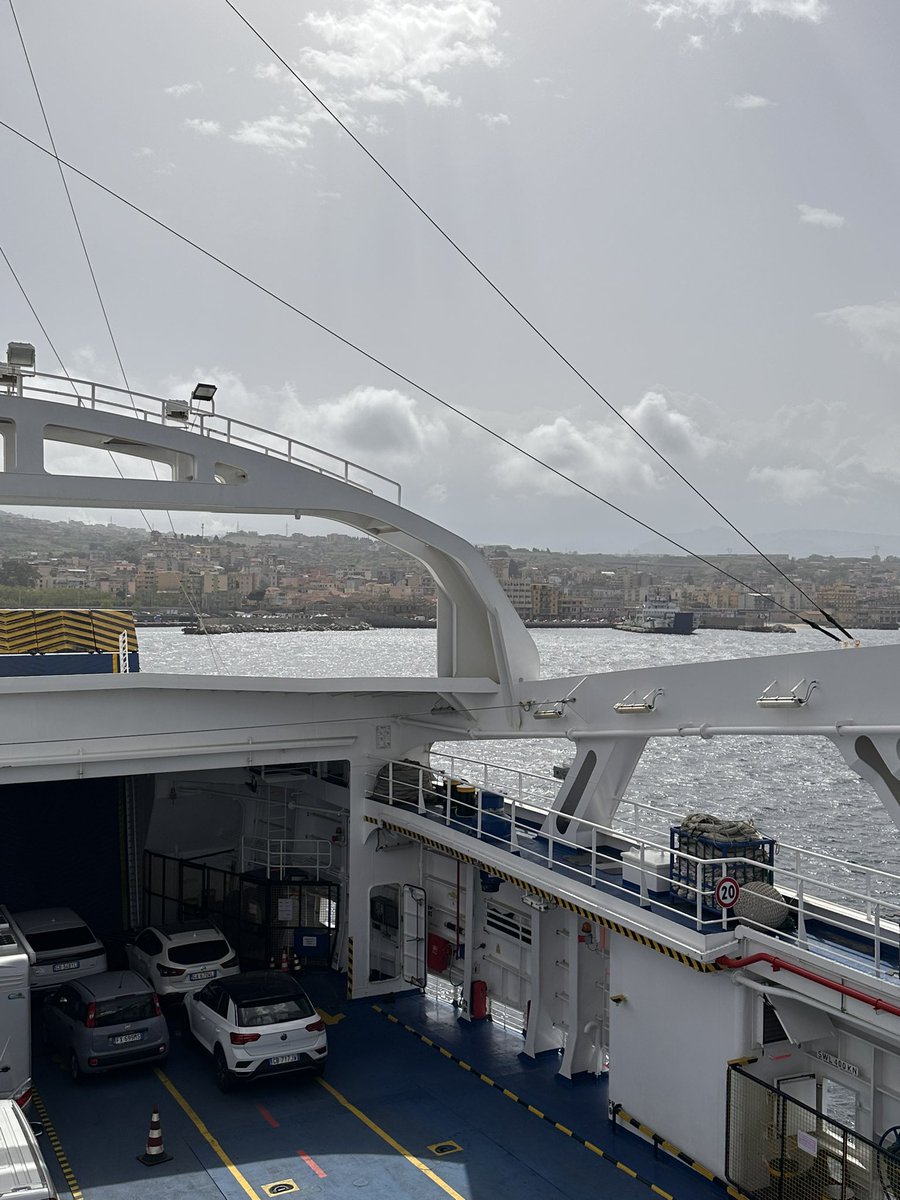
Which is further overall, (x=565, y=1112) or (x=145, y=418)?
(x=145, y=418)

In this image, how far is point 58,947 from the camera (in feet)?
59.6

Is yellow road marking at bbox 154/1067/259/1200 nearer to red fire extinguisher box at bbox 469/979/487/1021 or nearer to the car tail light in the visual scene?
the car tail light

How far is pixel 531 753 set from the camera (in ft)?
214

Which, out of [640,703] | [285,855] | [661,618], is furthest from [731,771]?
[640,703]

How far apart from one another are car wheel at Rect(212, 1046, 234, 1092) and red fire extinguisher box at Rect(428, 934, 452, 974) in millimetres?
4376

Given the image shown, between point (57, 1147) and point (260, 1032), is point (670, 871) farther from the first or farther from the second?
point (57, 1147)

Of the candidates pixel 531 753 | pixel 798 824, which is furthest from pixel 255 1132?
pixel 531 753

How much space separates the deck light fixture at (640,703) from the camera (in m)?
13.3

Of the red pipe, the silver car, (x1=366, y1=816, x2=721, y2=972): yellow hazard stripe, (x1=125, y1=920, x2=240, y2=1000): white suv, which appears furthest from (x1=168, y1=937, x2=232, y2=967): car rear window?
the red pipe

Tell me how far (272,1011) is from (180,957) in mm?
3441

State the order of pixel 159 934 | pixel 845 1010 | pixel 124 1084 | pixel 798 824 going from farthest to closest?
pixel 798 824 < pixel 159 934 < pixel 124 1084 < pixel 845 1010

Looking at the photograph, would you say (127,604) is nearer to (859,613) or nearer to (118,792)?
(118,792)

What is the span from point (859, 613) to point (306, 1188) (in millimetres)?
14035

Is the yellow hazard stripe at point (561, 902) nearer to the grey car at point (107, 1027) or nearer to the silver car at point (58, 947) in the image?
the grey car at point (107, 1027)
